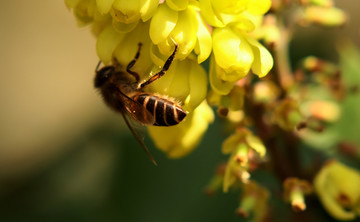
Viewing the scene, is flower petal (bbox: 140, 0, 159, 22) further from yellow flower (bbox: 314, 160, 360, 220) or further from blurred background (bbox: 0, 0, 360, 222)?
blurred background (bbox: 0, 0, 360, 222)

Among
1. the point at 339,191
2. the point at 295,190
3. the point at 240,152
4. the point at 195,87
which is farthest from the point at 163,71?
the point at 339,191

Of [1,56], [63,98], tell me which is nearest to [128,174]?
[63,98]

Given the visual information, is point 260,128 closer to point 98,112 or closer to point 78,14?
point 78,14

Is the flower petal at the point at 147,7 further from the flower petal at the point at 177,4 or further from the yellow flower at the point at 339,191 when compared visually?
the yellow flower at the point at 339,191

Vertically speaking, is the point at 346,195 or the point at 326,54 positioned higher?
the point at 346,195

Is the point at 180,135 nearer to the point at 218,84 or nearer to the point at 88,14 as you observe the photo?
the point at 218,84

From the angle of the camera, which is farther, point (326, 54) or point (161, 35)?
point (326, 54)

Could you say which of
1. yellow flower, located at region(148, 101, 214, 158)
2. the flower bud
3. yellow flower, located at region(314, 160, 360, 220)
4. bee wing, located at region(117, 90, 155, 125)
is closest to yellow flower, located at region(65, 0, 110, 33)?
bee wing, located at region(117, 90, 155, 125)

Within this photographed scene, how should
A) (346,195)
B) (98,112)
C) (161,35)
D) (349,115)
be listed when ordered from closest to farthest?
(161,35) → (346,195) → (349,115) → (98,112)
